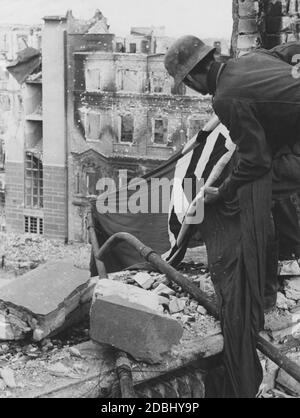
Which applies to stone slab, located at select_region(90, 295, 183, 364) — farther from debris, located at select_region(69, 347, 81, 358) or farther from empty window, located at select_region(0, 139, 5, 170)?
empty window, located at select_region(0, 139, 5, 170)

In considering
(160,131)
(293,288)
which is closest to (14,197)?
(160,131)

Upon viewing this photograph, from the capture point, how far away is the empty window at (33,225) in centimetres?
3061

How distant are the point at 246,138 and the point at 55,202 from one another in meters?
27.0

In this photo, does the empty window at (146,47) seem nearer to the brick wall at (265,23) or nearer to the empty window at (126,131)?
the empty window at (126,131)

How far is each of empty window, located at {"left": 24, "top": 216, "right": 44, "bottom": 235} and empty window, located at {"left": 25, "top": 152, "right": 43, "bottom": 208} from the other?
667 mm

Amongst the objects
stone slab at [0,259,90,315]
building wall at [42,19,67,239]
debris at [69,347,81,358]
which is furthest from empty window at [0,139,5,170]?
debris at [69,347,81,358]

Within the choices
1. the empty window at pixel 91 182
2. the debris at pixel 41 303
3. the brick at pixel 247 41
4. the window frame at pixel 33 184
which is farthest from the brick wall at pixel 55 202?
the debris at pixel 41 303

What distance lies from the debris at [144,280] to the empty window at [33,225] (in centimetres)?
2666

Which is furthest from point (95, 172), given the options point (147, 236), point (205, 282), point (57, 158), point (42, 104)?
point (205, 282)

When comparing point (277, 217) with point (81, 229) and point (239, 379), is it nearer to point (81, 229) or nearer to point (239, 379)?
point (239, 379)

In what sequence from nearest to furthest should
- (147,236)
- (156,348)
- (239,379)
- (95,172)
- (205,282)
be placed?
1. (156,348)
2. (239,379)
3. (205,282)
4. (147,236)
5. (95,172)

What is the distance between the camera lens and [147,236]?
5973mm

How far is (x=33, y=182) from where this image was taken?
99.8 feet

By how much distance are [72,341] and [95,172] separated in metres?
25.6
